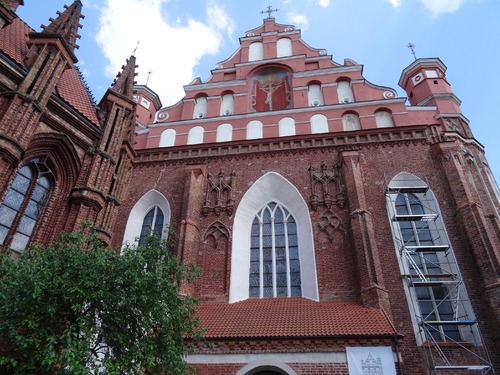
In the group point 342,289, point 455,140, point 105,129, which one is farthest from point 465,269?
point 105,129

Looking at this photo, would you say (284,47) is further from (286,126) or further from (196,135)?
(196,135)

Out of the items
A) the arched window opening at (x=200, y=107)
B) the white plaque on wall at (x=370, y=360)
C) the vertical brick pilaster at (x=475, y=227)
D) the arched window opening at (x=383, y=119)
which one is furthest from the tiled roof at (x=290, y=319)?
the arched window opening at (x=200, y=107)

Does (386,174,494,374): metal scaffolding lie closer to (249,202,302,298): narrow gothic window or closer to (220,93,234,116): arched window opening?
(249,202,302,298): narrow gothic window

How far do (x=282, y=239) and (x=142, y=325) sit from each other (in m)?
7.42

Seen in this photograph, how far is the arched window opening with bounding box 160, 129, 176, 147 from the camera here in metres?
16.3

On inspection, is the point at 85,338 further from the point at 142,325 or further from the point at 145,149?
the point at 145,149

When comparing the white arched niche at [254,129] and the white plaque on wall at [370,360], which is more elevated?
the white arched niche at [254,129]

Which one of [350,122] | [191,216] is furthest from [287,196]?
[350,122]

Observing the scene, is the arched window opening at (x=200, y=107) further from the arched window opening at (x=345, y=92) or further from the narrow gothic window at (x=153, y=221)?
the arched window opening at (x=345, y=92)

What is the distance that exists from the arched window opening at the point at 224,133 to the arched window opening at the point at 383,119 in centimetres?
599

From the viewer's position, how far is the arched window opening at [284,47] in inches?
738

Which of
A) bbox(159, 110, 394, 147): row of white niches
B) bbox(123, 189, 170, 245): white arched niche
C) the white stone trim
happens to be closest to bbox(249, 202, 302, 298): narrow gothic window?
the white stone trim

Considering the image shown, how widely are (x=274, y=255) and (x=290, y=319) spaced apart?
295 cm

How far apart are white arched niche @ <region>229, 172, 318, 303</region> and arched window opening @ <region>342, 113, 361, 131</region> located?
3596 millimetres
